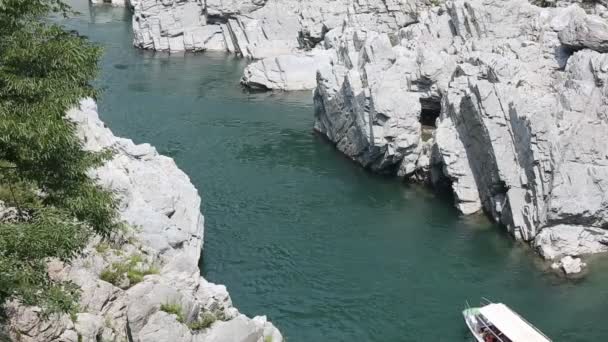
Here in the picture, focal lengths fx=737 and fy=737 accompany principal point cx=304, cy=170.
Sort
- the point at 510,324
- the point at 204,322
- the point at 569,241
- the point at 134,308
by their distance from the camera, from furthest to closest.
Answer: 1. the point at 569,241
2. the point at 510,324
3. the point at 204,322
4. the point at 134,308

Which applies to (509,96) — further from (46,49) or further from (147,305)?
(46,49)

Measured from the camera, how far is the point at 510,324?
38812 millimetres

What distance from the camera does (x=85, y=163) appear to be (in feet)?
63.5

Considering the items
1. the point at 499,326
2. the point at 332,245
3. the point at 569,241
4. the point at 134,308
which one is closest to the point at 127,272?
the point at 134,308

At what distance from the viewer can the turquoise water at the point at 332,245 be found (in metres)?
40.5

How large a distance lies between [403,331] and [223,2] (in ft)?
229

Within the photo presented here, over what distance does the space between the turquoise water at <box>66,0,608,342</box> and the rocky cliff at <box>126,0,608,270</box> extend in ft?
6.68

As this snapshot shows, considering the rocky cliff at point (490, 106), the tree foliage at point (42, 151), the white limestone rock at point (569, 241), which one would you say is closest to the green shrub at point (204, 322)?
the tree foliage at point (42, 151)

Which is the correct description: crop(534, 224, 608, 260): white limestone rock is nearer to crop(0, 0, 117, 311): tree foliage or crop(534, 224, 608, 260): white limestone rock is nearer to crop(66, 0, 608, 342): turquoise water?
crop(66, 0, 608, 342): turquoise water

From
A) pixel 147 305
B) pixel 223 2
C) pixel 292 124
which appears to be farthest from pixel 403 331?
pixel 223 2

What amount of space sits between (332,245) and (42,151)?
3184 cm

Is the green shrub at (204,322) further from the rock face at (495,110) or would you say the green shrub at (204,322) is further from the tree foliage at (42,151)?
the rock face at (495,110)

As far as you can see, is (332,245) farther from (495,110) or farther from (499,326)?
(495,110)

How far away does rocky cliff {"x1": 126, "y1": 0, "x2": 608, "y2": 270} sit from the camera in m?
47.9
